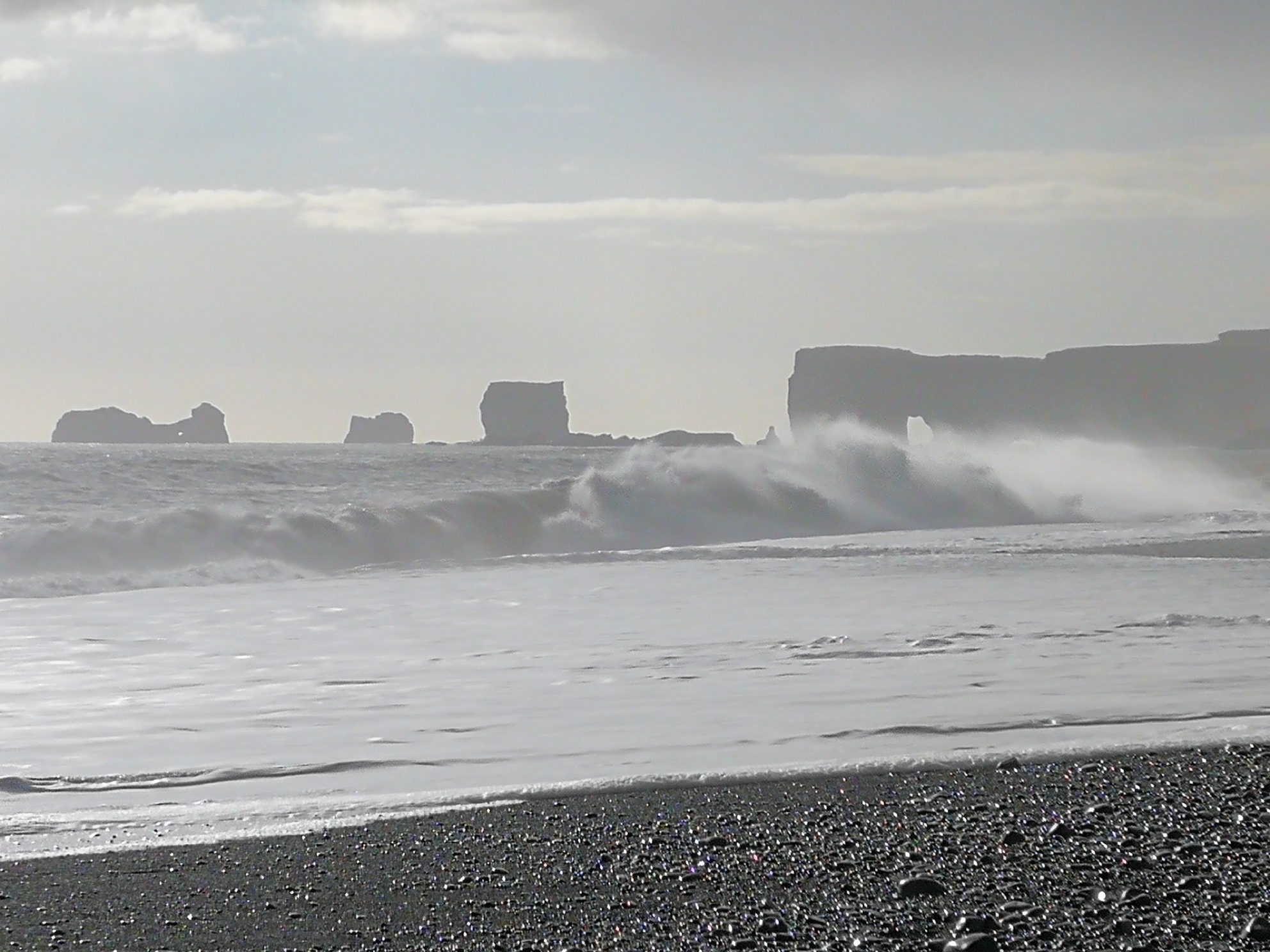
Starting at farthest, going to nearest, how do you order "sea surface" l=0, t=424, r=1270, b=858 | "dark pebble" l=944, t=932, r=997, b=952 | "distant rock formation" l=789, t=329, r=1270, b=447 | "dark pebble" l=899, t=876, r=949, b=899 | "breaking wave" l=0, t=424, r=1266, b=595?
"distant rock formation" l=789, t=329, r=1270, b=447 < "breaking wave" l=0, t=424, r=1266, b=595 < "sea surface" l=0, t=424, r=1270, b=858 < "dark pebble" l=899, t=876, r=949, b=899 < "dark pebble" l=944, t=932, r=997, b=952

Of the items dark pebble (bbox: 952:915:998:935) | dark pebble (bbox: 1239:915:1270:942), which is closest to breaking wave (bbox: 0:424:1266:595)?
dark pebble (bbox: 952:915:998:935)

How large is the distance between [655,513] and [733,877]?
17.3 m

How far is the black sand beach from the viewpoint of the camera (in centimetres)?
239

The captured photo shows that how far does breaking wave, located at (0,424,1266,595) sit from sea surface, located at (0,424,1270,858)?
93 millimetres

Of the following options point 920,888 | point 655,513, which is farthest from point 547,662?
Answer: point 655,513

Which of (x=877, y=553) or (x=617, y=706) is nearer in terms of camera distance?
(x=617, y=706)

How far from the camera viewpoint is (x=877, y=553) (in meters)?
12.7

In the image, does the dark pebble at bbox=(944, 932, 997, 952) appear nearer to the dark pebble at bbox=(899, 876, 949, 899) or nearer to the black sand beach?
the black sand beach

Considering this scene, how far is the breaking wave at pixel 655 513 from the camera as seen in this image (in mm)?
15273

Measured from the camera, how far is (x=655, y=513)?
65.7 ft

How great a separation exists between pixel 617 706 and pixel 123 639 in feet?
11.6

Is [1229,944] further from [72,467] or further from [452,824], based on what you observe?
[72,467]

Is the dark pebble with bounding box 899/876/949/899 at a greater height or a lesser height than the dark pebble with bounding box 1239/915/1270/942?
greater

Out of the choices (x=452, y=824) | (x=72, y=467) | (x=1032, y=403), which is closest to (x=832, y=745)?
(x=452, y=824)
